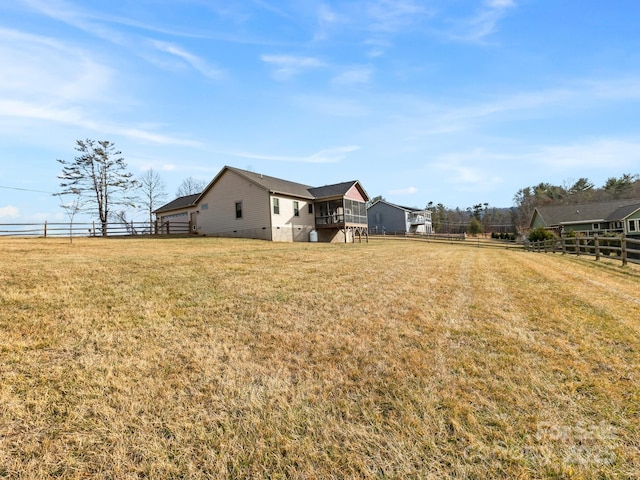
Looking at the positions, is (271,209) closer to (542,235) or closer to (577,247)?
(577,247)

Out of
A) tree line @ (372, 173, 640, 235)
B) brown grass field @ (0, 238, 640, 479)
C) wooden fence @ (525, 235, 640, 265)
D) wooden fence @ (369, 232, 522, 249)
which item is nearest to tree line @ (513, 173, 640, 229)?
tree line @ (372, 173, 640, 235)

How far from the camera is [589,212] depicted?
136 feet

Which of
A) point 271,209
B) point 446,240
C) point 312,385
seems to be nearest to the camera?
point 312,385

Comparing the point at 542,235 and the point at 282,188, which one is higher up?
the point at 282,188

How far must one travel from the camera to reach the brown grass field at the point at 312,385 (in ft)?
7.52

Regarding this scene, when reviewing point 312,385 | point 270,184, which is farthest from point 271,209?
point 312,385

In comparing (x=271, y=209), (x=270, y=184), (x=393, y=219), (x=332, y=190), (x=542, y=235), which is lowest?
(x=542, y=235)

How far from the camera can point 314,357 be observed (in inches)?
153

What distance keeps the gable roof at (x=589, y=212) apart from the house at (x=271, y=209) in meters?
32.5

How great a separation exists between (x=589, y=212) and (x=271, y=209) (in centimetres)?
4493

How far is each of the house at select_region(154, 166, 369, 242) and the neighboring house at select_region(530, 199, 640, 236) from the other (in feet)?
95.3

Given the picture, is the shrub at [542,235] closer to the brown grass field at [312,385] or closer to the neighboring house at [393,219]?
the neighboring house at [393,219]

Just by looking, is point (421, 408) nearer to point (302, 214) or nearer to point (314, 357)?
point (314, 357)

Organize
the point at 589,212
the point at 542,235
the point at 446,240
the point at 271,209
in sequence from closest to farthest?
the point at 271,209 < the point at 542,235 < the point at 589,212 < the point at 446,240
